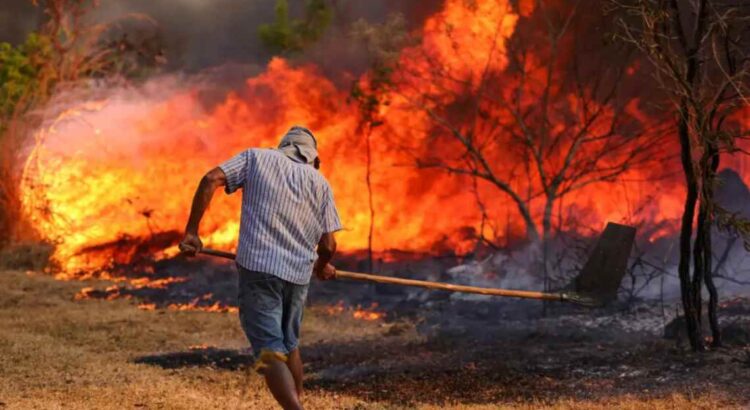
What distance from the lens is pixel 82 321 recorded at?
37.6 feet

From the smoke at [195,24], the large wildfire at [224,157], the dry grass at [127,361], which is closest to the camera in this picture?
the dry grass at [127,361]

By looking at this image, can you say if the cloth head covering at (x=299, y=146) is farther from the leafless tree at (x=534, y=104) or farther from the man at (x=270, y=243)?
the leafless tree at (x=534, y=104)

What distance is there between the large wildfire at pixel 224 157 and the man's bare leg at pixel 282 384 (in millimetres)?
10586

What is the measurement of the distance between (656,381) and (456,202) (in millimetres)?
9537

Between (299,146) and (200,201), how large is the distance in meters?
0.74

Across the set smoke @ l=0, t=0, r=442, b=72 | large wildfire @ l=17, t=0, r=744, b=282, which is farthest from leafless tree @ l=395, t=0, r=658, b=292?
smoke @ l=0, t=0, r=442, b=72

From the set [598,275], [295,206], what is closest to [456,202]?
[598,275]

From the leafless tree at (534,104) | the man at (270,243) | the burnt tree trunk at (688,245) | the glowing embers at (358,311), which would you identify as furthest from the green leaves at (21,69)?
the man at (270,243)

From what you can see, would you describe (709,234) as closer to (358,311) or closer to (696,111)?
(696,111)

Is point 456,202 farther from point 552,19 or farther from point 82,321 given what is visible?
point 82,321

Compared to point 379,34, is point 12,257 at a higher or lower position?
lower

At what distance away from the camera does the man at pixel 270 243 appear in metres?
5.25

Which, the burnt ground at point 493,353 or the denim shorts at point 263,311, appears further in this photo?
the burnt ground at point 493,353

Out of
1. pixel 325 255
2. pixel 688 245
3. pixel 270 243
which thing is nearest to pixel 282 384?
pixel 270 243
